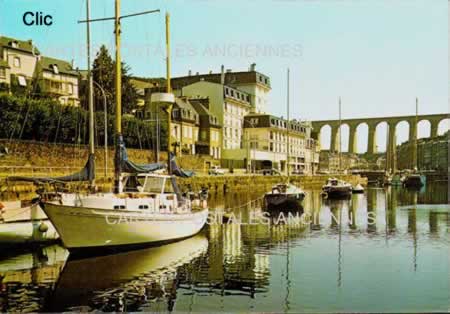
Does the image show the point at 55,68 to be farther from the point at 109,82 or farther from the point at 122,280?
the point at 122,280

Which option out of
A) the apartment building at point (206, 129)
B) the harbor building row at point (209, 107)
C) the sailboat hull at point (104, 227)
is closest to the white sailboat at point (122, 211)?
the sailboat hull at point (104, 227)

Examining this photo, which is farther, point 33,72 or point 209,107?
point 209,107

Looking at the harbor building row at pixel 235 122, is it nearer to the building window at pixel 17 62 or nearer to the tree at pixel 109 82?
the tree at pixel 109 82

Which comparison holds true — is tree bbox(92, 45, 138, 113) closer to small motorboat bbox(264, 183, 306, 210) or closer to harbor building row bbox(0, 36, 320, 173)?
harbor building row bbox(0, 36, 320, 173)

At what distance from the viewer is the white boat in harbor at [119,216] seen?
58.0ft

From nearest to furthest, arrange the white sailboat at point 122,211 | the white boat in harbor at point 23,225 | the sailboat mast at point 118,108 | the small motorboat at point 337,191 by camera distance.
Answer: the white sailboat at point 122,211, the white boat in harbor at point 23,225, the sailboat mast at point 118,108, the small motorboat at point 337,191

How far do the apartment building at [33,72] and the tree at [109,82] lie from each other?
368cm

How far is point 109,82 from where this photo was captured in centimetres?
5706

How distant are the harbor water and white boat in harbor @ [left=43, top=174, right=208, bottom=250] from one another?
17.8 inches

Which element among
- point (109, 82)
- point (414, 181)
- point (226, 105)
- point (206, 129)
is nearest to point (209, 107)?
point (226, 105)

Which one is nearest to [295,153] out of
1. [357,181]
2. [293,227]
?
[357,181]

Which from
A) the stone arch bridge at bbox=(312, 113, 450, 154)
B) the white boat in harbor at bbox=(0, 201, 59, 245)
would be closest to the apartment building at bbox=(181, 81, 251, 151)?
the white boat in harbor at bbox=(0, 201, 59, 245)

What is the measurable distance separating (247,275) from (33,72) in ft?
175

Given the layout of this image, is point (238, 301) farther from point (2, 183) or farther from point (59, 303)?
point (2, 183)
